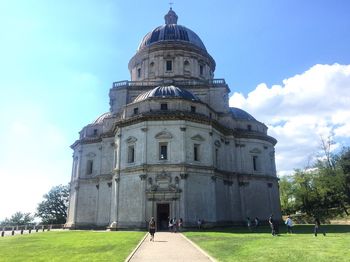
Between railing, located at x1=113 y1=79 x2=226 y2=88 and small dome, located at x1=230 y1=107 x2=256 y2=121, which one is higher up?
railing, located at x1=113 y1=79 x2=226 y2=88

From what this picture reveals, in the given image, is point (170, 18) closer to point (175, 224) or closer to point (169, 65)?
point (169, 65)

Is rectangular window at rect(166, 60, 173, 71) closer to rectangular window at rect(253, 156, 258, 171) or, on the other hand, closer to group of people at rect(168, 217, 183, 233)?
rectangular window at rect(253, 156, 258, 171)

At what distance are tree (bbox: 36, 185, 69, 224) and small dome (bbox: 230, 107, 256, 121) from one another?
41.6 metres

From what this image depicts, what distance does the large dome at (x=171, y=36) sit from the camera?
48625 mm

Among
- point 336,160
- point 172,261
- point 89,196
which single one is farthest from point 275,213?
point 172,261

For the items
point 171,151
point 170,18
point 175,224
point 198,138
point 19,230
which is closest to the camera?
point 175,224

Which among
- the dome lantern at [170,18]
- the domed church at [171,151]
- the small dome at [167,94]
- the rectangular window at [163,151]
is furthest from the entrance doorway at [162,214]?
the dome lantern at [170,18]

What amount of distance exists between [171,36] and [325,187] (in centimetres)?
3257

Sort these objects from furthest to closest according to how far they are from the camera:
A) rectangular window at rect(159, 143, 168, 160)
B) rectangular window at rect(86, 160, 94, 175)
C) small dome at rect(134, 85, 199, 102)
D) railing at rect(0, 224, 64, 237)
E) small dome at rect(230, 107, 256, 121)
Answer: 1. small dome at rect(230, 107, 256, 121)
2. rectangular window at rect(86, 160, 94, 175)
3. railing at rect(0, 224, 64, 237)
4. small dome at rect(134, 85, 199, 102)
5. rectangular window at rect(159, 143, 168, 160)

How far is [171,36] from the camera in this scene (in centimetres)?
4884

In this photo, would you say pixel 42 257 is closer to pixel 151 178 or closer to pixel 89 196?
pixel 151 178

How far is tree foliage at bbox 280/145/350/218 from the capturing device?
47438 mm

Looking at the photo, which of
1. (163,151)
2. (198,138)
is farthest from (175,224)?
(198,138)

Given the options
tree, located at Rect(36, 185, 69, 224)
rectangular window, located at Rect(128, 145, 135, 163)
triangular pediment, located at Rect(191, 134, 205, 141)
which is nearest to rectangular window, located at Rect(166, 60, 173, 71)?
triangular pediment, located at Rect(191, 134, 205, 141)
